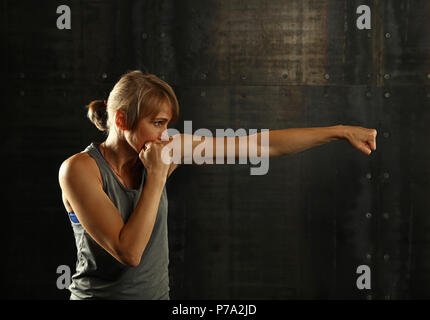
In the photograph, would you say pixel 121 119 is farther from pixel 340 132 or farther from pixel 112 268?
pixel 340 132

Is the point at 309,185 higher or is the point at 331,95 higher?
the point at 331,95

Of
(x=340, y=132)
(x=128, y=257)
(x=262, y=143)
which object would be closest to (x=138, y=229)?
(x=128, y=257)

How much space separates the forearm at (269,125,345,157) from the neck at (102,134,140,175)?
0.43m

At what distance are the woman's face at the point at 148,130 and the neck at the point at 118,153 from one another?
0.04 meters

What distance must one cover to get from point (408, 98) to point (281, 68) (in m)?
0.68

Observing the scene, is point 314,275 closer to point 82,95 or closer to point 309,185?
point 309,185

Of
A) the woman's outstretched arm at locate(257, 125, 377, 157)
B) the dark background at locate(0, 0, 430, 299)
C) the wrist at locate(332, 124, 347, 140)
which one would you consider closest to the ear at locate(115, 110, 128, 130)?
the woman's outstretched arm at locate(257, 125, 377, 157)

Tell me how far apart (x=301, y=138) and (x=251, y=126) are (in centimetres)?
98

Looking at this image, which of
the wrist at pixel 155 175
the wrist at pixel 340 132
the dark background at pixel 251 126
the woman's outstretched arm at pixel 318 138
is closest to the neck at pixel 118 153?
the wrist at pixel 155 175

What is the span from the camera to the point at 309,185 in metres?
2.29

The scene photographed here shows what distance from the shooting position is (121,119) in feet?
3.76

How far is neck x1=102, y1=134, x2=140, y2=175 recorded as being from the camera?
1.19m

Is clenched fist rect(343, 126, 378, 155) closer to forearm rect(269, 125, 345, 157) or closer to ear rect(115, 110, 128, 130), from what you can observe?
forearm rect(269, 125, 345, 157)

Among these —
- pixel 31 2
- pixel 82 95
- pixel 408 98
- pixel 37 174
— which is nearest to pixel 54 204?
pixel 37 174
